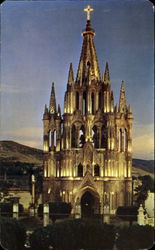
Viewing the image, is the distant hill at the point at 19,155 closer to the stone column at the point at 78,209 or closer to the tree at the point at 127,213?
the tree at the point at 127,213

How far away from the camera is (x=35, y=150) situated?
8.02 m

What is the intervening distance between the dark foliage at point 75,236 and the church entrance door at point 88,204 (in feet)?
1.08

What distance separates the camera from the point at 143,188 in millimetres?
7637

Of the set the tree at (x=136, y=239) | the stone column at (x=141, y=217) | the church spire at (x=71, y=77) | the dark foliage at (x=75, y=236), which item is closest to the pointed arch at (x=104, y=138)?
Result: the church spire at (x=71, y=77)

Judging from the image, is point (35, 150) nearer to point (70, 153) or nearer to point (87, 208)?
point (70, 153)

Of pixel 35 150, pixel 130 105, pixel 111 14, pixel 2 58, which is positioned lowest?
pixel 35 150

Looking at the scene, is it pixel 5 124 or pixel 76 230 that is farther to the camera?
pixel 5 124

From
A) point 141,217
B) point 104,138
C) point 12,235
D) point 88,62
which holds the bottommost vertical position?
point 12,235

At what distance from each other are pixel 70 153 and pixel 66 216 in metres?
0.96

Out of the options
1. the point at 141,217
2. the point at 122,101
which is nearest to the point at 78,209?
the point at 141,217

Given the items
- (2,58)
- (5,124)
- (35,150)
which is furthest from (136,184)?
(2,58)

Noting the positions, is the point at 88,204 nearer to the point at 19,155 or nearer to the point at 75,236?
the point at 75,236

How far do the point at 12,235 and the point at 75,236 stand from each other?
97cm

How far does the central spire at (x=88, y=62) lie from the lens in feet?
25.9
